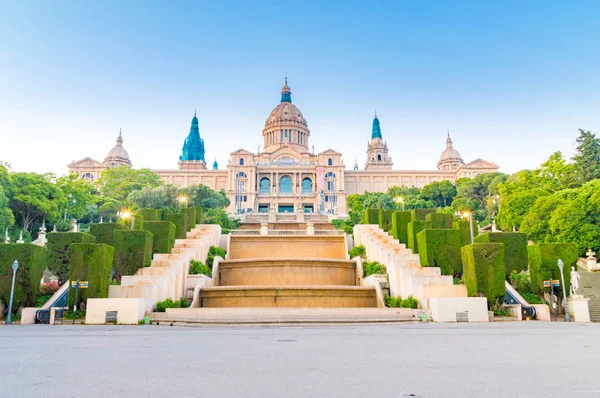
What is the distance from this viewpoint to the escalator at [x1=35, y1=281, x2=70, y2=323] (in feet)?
54.2

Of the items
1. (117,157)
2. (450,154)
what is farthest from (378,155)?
(117,157)

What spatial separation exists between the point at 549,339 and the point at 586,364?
13.1 ft

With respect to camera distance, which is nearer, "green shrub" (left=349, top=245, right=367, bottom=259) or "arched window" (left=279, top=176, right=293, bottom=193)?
"green shrub" (left=349, top=245, right=367, bottom=259)

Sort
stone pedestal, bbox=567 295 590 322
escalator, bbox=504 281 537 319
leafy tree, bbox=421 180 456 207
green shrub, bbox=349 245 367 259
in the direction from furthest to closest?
leafy tree, bbox=421 180 456 207 → green shrub, bbox=349 245 367 259 → stone pedestal, bbox=567 295 590 322 → escalator, bbox=504 281 537 319

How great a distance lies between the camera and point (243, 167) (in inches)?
3829

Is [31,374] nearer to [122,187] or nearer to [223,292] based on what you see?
[223,292]

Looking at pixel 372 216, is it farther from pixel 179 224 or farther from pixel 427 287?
pixel 427 287

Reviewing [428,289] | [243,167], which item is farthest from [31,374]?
[243,167]

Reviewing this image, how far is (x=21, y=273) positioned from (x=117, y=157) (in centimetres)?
10033

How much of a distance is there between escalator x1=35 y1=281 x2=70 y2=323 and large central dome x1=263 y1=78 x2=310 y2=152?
95.4 meters

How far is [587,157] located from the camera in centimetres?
5275

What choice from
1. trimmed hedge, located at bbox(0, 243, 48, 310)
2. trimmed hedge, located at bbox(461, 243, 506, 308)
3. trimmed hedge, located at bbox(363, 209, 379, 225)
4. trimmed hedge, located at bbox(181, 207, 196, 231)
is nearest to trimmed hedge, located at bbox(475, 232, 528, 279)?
A: trimmed hedge, located at bbox(461, 243, 506, 308)

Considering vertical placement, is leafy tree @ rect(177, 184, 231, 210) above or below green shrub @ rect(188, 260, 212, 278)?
above

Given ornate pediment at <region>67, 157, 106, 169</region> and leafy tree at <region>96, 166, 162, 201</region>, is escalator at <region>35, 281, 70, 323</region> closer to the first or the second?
leafy tree at <region>96, 166, 162, 201</region>
